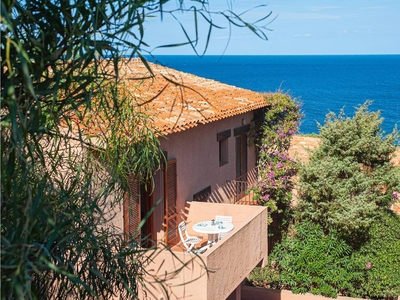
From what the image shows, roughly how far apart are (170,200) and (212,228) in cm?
118

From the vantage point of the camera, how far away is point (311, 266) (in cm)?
1585

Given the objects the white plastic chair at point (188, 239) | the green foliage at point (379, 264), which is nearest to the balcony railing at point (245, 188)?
the green foliage at point (379, 264)

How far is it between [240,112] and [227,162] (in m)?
A: 1.48

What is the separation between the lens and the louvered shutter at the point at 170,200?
12633mm

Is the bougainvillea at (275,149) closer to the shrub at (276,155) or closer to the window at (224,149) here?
the shrub at (276,155)

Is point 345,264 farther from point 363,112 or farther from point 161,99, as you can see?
point 161,99

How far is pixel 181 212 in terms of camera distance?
13.5 meters

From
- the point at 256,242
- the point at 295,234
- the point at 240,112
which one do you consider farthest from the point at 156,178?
the point at 295,234

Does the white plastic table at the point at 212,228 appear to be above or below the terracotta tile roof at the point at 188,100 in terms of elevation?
below

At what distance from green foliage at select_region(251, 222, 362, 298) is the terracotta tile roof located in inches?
154

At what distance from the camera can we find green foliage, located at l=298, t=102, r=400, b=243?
648 inches

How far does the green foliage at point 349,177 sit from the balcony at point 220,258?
3532 millimetres

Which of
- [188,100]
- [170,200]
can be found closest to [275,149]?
[188,100]

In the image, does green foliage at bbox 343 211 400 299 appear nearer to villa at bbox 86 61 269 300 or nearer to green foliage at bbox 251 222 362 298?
green foliage at bbox 251 222 362 298
